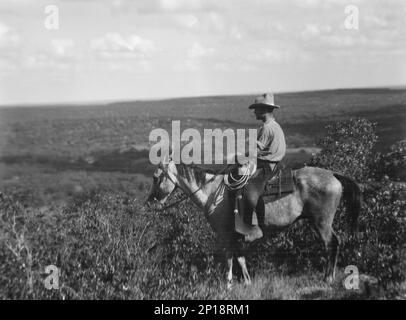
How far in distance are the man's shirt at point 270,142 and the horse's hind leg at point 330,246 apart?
1.50 meters

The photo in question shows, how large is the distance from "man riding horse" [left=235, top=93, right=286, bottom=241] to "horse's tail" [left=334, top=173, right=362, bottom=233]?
1235mm

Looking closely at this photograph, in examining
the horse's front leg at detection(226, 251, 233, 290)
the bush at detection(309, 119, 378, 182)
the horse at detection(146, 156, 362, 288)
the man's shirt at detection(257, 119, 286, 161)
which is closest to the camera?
the horse's front leg at detection(226, 251, 233, 290)

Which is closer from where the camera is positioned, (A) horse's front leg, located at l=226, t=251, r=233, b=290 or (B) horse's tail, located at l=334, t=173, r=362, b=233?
(A) horse's front leg, located at l=226, t=251, r=233, b=290

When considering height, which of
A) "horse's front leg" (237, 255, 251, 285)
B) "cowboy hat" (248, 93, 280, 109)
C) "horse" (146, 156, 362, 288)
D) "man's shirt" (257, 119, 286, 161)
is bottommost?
"horse's front leg" (237, 255, 251, 285)

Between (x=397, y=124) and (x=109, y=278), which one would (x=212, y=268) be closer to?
(x=109, y=278)

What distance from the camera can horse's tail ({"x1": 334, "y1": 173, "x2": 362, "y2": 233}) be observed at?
827 centimetres

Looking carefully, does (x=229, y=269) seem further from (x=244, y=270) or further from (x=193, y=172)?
(x=193, y=172)

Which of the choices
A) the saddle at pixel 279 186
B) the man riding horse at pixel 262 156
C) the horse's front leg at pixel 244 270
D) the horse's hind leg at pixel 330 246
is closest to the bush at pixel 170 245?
the horse's hind leg at pixel 330 246

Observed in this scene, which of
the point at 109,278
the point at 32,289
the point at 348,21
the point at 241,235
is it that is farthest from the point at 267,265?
the point at 348,21

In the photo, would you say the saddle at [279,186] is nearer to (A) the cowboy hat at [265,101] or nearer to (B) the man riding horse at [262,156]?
(B) the man riding horse at [262,156]

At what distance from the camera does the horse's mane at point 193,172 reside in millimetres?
8281

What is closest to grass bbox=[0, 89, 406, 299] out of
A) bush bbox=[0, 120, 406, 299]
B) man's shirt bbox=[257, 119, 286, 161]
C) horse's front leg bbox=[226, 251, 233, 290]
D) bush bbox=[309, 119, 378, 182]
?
bush bbox=[0, 120, 406, 299]

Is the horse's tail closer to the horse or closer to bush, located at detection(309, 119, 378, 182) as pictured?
the horse

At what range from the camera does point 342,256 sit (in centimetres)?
836
